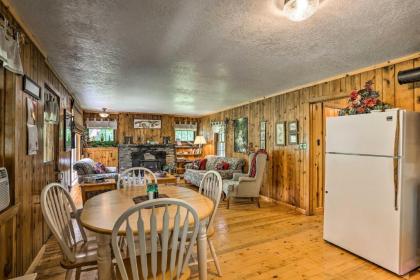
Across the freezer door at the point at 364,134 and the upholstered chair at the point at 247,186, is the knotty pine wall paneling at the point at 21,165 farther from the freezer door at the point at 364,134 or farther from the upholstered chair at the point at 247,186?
the freezer door at the point at 364,134

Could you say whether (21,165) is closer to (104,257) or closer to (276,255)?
(104,257)

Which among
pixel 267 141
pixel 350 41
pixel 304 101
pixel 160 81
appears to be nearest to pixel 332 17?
pixel 350 41

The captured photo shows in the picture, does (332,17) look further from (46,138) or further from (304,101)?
(46,138)

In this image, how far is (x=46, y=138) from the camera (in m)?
2.87

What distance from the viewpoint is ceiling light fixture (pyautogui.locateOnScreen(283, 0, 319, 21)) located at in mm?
1590

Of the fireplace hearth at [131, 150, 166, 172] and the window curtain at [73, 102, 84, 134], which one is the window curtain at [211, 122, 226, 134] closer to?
the fireplace hearth at [131, 150, 166, 172]

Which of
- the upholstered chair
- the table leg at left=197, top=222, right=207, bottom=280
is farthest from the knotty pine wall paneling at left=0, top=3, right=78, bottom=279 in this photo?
the upholstered chair

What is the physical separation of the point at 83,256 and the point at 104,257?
1.23 ft

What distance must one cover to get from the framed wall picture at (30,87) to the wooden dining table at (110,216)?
4.00ft

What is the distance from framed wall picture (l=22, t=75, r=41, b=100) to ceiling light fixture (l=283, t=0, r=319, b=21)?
2337 millimetres

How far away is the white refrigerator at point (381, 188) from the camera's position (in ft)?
7.14

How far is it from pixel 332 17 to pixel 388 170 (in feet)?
5.25

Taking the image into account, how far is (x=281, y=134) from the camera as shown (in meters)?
4.64

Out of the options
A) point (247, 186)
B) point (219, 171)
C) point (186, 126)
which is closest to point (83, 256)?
point (247, 186)
